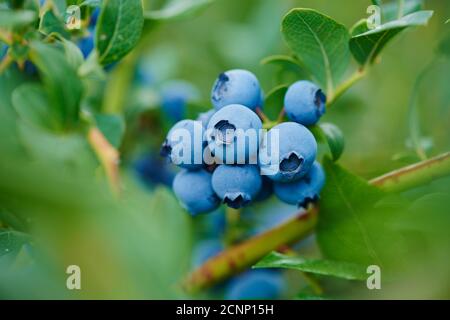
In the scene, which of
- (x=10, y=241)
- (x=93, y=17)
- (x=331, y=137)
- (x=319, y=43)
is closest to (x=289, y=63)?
(x=319, y=43)

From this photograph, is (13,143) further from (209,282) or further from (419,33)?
(419,33)

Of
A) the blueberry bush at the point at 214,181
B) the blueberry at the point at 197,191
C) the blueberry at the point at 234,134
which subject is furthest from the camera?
the blueberry at the point at 197,191

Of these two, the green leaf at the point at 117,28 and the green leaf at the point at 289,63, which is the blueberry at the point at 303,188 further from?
the green leaf at the point at 117,28

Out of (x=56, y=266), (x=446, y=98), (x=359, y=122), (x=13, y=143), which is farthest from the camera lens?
(x=359, y=122)

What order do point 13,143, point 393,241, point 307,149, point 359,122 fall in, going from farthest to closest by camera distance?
point 359,122, point 13,143, point 393,241, point 307,149

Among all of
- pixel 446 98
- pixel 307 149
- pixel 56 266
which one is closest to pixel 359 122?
pixel 446 98

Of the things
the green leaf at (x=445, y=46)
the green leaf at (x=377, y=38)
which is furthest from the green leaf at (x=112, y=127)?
the green leaf at (x=445, y=46)
